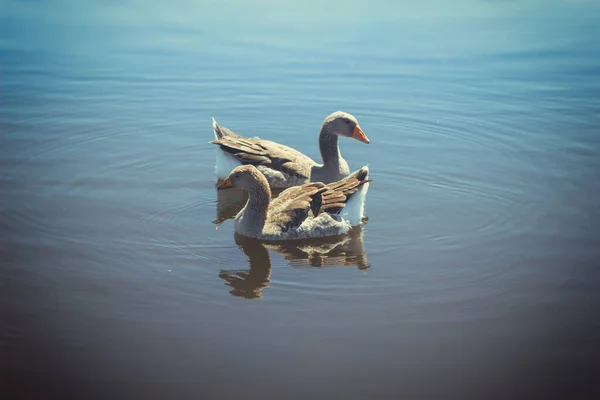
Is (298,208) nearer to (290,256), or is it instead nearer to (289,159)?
(290,256)

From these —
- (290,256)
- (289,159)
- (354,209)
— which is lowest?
(290,256)

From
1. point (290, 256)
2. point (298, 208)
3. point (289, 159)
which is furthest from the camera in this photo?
point (289, 159)

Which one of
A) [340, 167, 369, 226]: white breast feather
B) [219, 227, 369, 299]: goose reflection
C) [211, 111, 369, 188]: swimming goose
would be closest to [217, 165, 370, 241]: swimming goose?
[340, 167, 369, 226]: white breast feather

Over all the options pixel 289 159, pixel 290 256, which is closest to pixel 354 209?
pixel 290 256

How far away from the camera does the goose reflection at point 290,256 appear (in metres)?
9.85

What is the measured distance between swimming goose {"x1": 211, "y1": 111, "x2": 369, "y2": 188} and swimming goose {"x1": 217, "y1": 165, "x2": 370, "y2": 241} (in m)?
1.31

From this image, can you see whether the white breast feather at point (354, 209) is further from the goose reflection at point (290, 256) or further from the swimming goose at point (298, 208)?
the goose reflection at point (290, 256)

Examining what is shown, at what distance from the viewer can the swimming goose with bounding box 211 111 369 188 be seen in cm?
1334

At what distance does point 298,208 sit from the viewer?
11320mm

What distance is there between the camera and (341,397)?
25.0 feet

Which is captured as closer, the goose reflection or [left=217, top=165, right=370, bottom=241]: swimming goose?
the goose reflection

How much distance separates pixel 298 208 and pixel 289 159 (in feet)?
7.39

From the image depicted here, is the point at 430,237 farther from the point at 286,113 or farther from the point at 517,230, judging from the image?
the point at 286,113

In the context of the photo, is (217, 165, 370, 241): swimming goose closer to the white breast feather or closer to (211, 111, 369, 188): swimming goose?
the white breast feather
